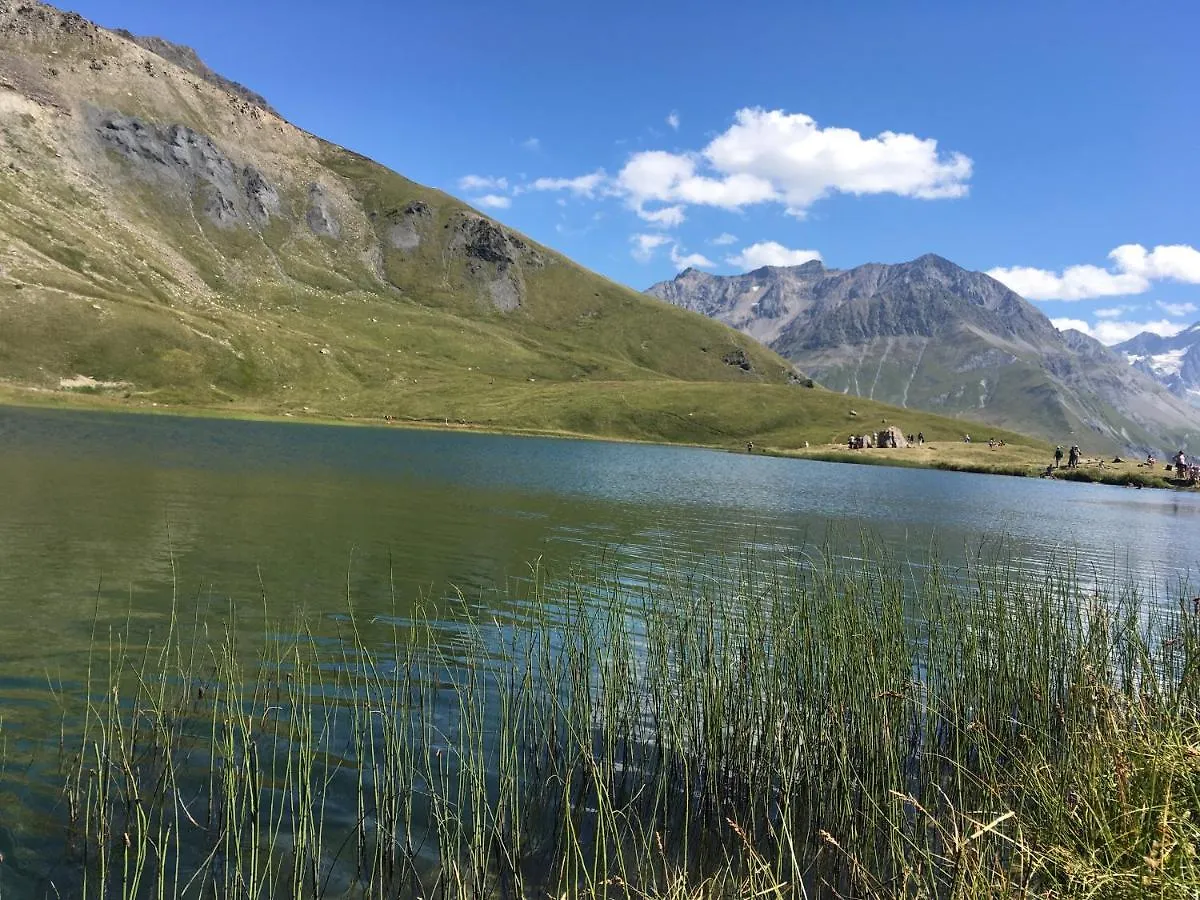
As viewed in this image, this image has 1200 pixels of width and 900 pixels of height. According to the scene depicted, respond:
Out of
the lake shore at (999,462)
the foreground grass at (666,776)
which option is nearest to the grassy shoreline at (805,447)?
the lake shore at (999,462)

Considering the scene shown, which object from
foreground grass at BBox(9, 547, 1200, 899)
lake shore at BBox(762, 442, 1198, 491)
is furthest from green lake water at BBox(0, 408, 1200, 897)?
lake shore at BBox(762, 442, 1198, 491)

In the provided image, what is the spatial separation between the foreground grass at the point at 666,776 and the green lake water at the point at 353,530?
5.51 ft

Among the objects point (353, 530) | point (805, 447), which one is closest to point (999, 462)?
point (805, 447)

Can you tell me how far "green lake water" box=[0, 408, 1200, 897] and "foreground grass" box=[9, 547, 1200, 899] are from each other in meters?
1.68

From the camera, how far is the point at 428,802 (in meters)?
9.47

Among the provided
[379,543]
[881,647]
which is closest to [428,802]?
[881,647]

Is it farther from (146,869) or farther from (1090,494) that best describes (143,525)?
(1090,494)

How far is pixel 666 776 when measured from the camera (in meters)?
8.91

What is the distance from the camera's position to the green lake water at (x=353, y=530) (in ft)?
54.5

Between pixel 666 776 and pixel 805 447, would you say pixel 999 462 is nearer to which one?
pixel 805 447

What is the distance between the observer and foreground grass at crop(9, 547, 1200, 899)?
668 cm

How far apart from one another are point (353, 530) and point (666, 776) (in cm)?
2378

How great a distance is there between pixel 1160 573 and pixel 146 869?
1472 inches

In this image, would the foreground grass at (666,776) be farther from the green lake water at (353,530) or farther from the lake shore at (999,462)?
the lake shore at (999,462)
